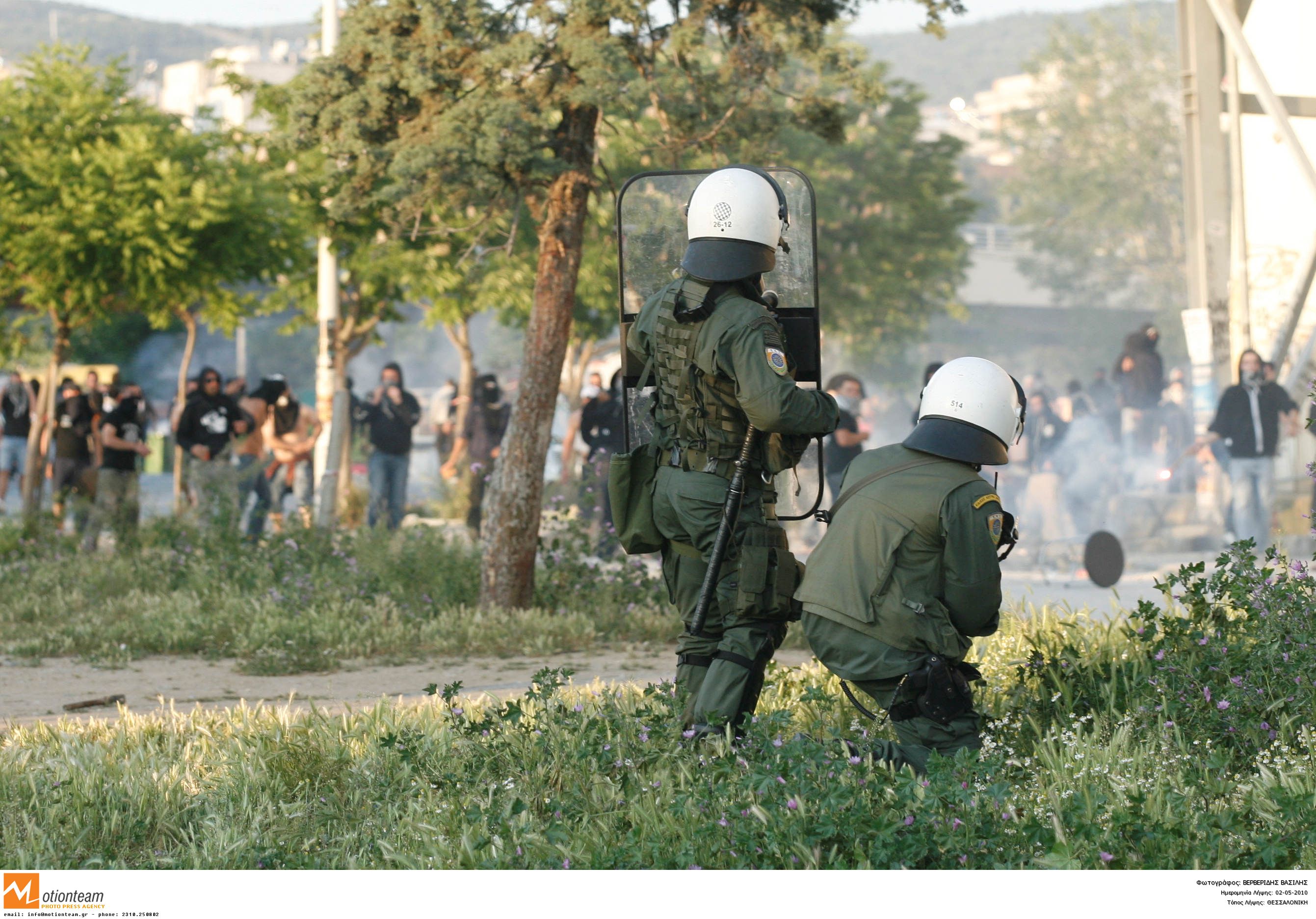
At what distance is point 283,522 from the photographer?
10.7 m

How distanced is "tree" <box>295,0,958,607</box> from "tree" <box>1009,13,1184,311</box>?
59.7 metres

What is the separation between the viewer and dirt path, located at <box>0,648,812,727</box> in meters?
6.45

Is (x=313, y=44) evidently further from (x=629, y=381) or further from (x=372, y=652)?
(x=629, y=381)

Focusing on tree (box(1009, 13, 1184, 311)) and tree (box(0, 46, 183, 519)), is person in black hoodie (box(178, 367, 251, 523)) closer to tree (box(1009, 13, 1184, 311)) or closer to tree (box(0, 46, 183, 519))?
tree (box(0, 46, 183, 519))

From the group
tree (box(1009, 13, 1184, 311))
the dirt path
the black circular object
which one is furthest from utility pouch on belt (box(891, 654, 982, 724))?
tree (box(1009, 13, 1184, 311))

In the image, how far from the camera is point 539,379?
8.46 m

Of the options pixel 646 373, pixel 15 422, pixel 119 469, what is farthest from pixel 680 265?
pixel 15 422

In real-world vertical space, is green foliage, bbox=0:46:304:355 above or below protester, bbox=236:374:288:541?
above

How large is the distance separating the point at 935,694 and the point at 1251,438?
8951 mm

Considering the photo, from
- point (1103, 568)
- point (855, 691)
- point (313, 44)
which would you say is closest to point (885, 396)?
point (313, 44)

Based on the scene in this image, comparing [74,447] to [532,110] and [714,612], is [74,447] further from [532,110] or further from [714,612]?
[714,612]

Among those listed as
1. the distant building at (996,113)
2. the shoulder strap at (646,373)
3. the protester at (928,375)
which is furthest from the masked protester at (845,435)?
the distant building at (996,113)

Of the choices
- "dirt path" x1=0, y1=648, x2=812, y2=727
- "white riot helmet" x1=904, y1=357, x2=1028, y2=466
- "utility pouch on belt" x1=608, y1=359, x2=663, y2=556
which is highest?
"white riot helmet" x1=904, y1=357, x2=1028, y2=466

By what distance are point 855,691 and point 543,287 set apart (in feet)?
12.2
